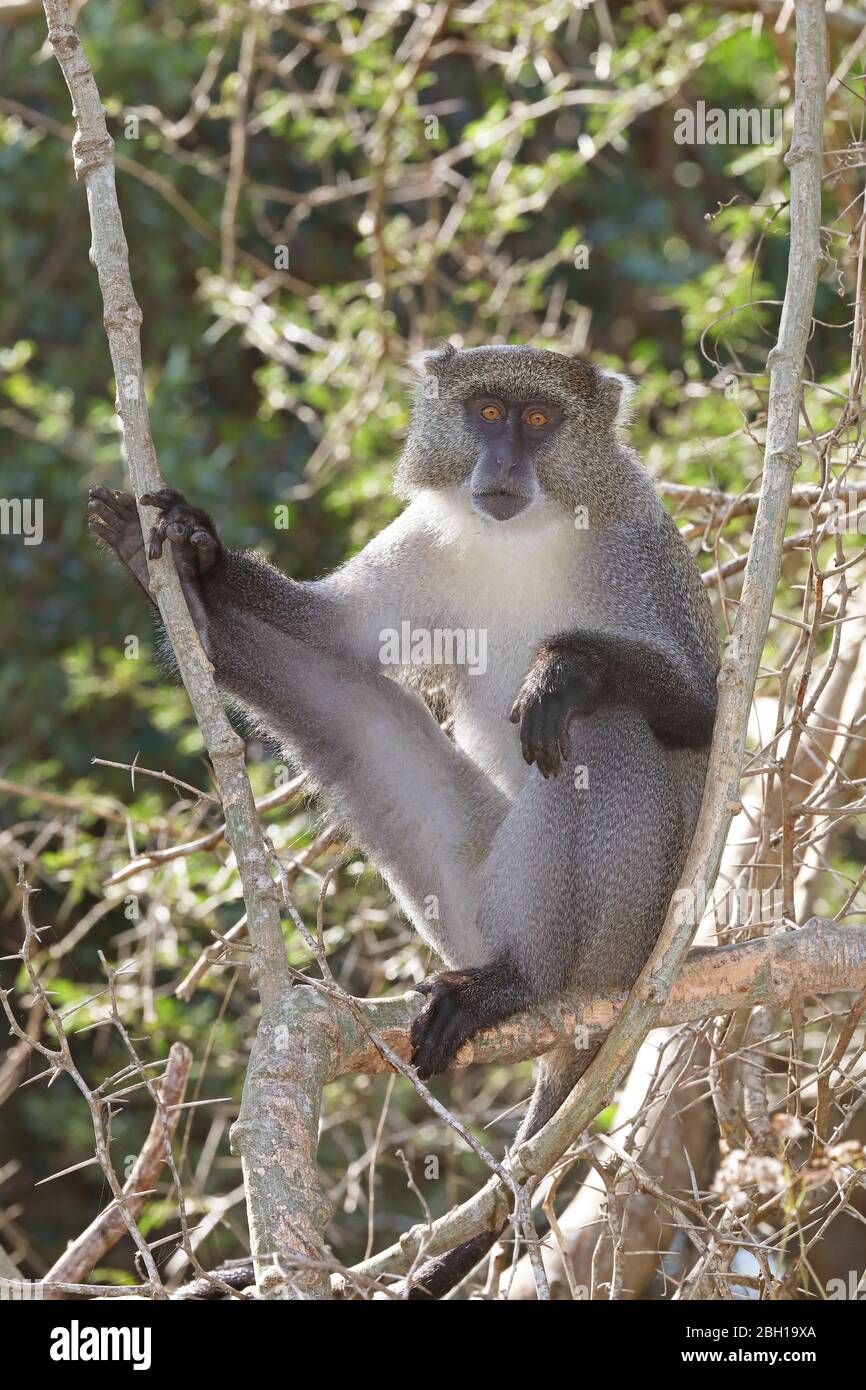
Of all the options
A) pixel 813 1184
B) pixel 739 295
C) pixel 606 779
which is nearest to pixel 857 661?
pixel 606 779

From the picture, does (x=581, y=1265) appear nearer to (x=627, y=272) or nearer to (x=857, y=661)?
(x=857, y=661)

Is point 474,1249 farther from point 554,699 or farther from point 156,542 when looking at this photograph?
point 156,542

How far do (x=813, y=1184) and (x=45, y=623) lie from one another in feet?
30.5

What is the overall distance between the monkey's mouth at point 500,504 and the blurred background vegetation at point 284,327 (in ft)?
2.82

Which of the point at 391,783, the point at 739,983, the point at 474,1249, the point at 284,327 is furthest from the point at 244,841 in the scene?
the point at 284,327

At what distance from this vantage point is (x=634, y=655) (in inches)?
222

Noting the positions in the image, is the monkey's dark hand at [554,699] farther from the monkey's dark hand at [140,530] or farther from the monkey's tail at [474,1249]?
the monkey's dark hand at [140,530]

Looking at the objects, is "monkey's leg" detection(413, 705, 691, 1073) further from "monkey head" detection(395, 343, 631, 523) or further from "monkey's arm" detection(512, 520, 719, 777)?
"monkey head" detection(395, 343, 631, 523)

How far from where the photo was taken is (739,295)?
9086 millimetres

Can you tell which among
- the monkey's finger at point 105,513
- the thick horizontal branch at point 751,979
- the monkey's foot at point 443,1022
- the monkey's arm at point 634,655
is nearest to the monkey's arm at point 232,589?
the monkey's finger at point 105,513

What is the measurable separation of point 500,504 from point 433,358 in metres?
0.89

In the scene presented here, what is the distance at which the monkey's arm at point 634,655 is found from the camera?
534cm
